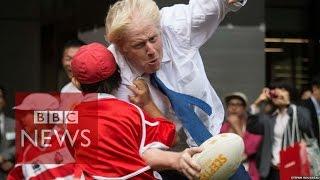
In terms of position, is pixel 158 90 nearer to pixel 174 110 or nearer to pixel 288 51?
pixel 174 110

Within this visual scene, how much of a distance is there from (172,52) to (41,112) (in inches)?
29.1

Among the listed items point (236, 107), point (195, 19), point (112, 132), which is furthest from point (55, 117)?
point (236, 107)

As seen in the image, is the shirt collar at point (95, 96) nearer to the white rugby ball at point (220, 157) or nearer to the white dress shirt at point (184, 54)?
the white dress shirt at point (184, 54)

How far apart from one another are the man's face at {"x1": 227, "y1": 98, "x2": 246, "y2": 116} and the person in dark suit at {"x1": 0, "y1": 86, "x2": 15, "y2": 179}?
2270 mm

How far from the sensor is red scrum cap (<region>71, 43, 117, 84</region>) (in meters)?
2.93

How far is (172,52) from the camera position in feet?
10.3

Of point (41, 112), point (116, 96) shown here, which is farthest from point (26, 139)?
point (116, 96)

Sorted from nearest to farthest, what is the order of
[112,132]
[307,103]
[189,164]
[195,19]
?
1. [189,164]
2. [112,132]
3. [195,19]
4. [307,103]

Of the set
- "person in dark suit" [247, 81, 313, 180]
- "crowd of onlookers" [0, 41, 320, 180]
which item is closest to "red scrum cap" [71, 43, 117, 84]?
"crowd of onlookers" [0, 41, 320, 180]

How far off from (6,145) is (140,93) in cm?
292

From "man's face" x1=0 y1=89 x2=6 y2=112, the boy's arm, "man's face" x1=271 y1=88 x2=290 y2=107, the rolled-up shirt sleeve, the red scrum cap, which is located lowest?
"man's face" x1=271 y1=88 x2=290 y2=107

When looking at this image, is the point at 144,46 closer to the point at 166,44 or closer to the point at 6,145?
the point at 166,44

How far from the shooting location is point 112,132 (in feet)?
9.34

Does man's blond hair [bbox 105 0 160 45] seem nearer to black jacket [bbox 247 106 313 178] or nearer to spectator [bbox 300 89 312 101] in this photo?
→ black jacket [bbox 247 106 313 178]
